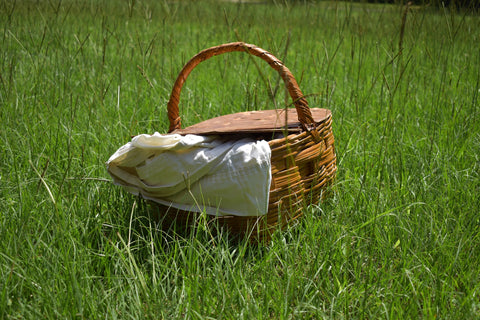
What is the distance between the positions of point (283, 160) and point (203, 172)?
26cm

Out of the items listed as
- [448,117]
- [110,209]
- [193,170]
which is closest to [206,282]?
[193,170]

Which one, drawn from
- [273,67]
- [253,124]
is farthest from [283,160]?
[273,67]

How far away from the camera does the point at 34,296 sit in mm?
1087

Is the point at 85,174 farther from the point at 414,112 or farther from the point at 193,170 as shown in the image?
the point at 414,112

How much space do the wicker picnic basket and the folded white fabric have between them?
4cm

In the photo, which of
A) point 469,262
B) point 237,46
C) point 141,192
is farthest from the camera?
point 237,46

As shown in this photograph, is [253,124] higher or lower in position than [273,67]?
lower

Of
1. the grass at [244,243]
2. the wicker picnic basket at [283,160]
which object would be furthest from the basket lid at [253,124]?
the grass at [244,243]

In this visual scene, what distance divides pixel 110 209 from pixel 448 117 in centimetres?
168

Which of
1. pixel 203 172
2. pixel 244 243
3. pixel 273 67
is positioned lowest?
pixel 244 243

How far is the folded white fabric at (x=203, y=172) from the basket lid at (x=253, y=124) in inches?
2.7

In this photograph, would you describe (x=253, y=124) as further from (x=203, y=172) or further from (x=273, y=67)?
(x=203, y=172)

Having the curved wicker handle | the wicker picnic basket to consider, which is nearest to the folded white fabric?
the wicker picnic basket

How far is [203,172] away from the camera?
52.1 inches
